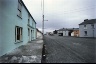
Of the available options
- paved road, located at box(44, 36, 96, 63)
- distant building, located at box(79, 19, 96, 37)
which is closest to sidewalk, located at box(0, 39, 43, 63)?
paved road, located at box(44, 36, 96, 63)

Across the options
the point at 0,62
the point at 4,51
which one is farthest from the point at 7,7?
the point at 0,62

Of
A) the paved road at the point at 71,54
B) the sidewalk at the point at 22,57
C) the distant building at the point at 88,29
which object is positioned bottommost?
the paved road at the point at 71,54

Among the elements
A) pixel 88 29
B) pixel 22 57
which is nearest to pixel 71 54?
pixel 22 57

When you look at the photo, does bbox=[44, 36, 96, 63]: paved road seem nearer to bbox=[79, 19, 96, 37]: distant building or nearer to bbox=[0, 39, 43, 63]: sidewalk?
bbox=[0, 39, 43, 63]: sidewalk

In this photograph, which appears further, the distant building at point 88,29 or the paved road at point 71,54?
the distant building at point 88,29

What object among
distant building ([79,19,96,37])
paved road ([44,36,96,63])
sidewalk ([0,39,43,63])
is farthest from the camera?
distant building ([79,19,96,37])

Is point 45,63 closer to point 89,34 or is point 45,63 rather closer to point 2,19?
point 2,19

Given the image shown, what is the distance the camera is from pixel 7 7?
6.88 metres

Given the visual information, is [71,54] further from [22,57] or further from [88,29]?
[88,29]

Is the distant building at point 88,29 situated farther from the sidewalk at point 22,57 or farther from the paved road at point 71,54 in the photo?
the sidewalk at point 22,57

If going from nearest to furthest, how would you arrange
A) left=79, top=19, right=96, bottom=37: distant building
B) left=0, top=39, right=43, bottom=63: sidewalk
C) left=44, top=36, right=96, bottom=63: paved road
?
left=0, top=39, right=43, bottom=63: sidewalk < left=44, top=36, right=96, bottom=63: paved road < left=79, top=19, right=96, bottom=37: distant building

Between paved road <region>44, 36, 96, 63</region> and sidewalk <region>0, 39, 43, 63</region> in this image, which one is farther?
paved road <region>44, 36, 96, 63</region>

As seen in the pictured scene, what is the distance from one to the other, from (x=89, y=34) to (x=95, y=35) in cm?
220

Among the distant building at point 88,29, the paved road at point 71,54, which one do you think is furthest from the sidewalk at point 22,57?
the distant building at point 88,29
